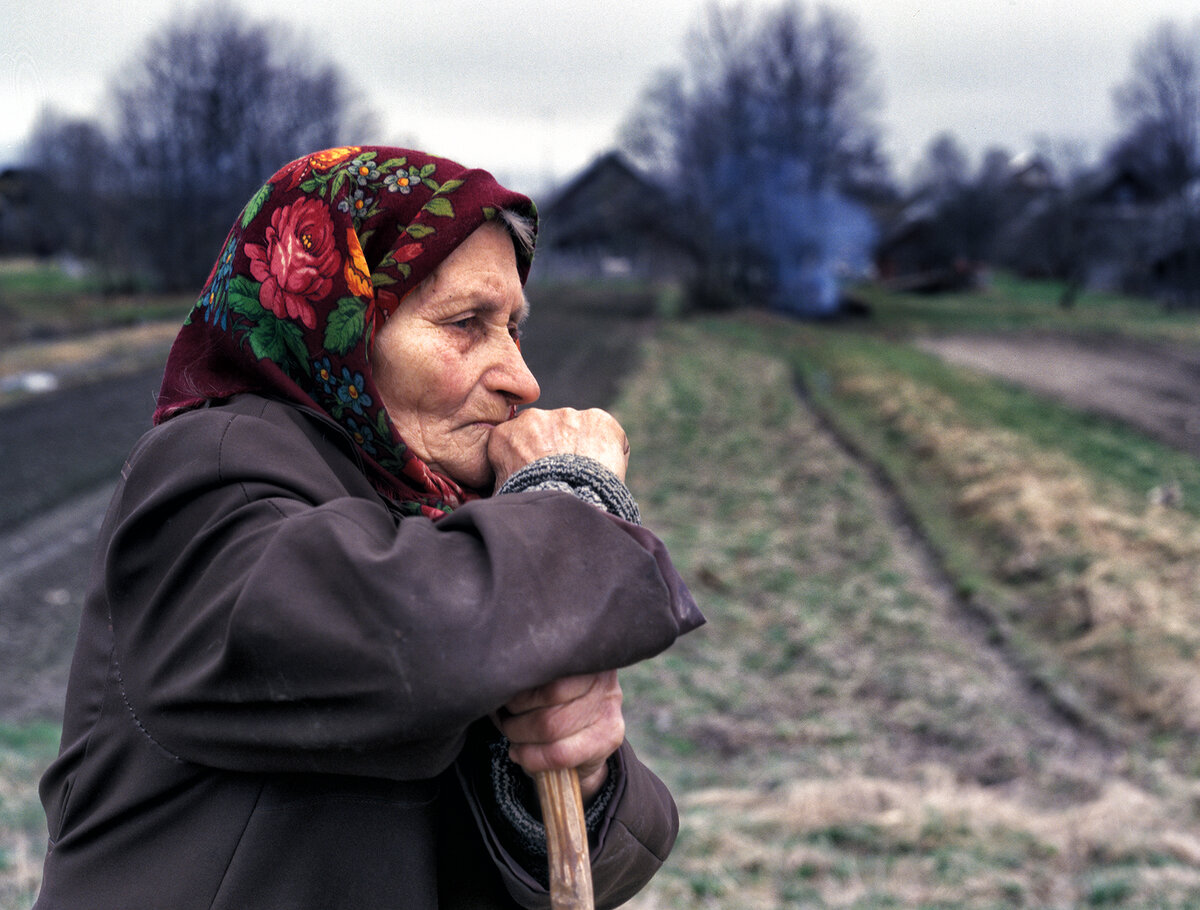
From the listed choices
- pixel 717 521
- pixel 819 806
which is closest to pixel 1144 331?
pixel 717 521

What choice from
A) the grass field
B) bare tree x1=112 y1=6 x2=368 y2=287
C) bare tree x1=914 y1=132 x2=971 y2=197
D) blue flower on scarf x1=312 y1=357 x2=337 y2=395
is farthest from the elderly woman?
bare tree x1=914 y1=132 x2=971 y2=197

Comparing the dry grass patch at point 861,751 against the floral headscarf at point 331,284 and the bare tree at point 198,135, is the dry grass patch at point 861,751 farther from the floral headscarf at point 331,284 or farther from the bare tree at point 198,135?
the bare tree at point 198,135

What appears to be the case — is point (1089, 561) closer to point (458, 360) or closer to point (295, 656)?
point (458, 360)

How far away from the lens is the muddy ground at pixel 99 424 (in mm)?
6621

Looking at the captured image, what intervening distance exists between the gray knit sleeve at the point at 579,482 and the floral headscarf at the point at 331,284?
243 mm

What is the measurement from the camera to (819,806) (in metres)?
4.93

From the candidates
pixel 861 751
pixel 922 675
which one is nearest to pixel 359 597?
pixel 861 751

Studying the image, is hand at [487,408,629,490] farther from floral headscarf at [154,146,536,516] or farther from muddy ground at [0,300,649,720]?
muddy ground at [0,300,649,720]

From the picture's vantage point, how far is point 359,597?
114 centimetres

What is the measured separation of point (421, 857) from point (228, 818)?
0.27 m

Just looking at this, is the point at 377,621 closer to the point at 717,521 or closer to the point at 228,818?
the point at 228,818

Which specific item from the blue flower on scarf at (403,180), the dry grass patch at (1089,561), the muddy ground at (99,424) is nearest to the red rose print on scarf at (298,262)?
the blue flower on scarf at (403,180)

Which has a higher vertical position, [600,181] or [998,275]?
[600,181]

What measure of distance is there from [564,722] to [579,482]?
0.33m
